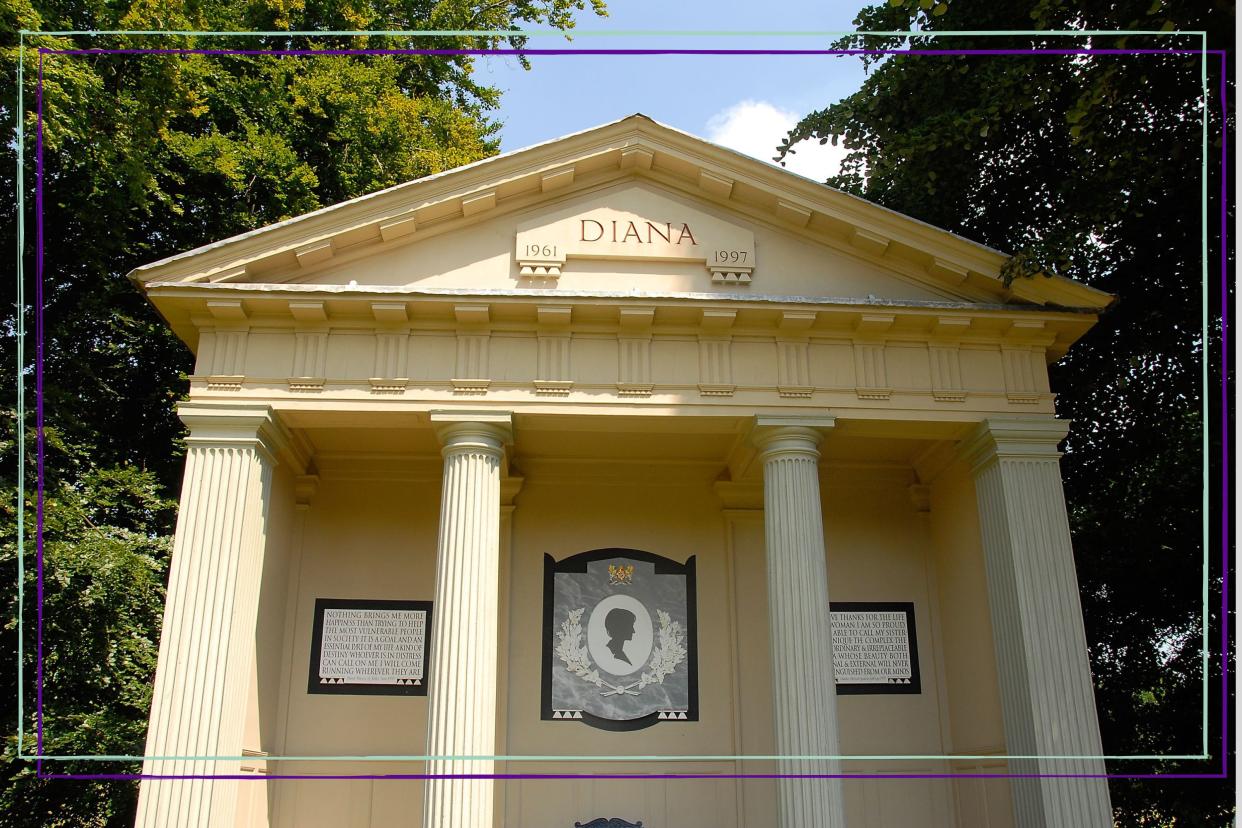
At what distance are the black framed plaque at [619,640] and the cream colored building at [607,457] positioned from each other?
19 centimetres

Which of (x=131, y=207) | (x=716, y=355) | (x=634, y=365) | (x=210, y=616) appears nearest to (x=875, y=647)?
(x=716, y=355)

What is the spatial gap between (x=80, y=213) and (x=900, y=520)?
1385cm

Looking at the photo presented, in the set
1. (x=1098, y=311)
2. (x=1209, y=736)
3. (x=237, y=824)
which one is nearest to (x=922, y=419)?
(x=1098, y=311)

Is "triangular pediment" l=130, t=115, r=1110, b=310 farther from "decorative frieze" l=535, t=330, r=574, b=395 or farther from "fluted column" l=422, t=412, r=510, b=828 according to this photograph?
"fluted column" l=422, t=412, r=510, b=828

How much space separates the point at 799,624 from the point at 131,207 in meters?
13.5

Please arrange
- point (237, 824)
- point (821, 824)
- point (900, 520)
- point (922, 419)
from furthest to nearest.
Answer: point (900, 520), point (922, 419), point (237, 824), point (821, 824)

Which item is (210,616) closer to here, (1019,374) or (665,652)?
(665,652)

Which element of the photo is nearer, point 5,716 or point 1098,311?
point 1098,311

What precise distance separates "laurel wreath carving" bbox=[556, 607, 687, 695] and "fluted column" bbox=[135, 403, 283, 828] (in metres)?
3.83

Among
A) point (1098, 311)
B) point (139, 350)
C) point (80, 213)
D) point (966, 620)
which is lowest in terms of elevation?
point (966, 620)

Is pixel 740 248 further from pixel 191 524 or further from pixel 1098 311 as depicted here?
pixel 191 524

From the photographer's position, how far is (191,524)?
10367 millimetres

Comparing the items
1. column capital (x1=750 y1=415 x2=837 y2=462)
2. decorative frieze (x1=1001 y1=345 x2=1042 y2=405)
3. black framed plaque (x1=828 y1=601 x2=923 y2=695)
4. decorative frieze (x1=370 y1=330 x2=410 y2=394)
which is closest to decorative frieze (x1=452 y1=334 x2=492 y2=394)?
decorative frieze (x1=370 y1=330 x2=410 y2=394)

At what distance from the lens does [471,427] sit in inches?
426
